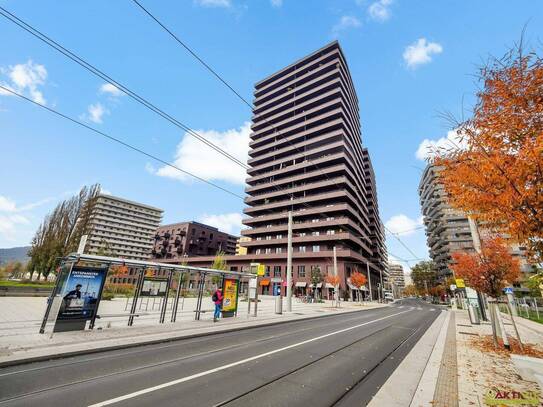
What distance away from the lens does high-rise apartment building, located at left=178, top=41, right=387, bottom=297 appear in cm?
5466

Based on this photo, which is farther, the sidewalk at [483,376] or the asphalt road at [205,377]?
the sidewalk at [483,376]

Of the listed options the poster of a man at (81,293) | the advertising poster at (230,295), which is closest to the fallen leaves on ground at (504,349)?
the advertising poster at (230,295)

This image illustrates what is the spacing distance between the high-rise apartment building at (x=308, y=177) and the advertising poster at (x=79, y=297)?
137ft

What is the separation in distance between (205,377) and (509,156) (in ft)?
25.9

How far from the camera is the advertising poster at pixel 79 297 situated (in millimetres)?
9023

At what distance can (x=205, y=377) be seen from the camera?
5.32 m

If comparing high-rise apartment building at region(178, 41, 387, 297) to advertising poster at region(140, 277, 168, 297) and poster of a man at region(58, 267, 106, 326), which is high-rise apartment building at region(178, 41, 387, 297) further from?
poster of a man at region(58, 267, 106, 326)

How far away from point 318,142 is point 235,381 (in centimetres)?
6516

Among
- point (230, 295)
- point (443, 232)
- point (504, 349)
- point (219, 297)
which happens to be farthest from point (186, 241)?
point (443, 232)

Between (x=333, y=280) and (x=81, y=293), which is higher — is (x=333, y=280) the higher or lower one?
the higher one

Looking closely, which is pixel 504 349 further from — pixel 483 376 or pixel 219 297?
pixel 219 297

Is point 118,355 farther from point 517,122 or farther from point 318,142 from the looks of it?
point 318,142

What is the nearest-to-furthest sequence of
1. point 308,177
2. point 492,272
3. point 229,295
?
point 492,272, point 229,295, point 308,177

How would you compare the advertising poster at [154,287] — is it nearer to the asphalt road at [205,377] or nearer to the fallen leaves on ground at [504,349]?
the asphalt road at [205,377]
